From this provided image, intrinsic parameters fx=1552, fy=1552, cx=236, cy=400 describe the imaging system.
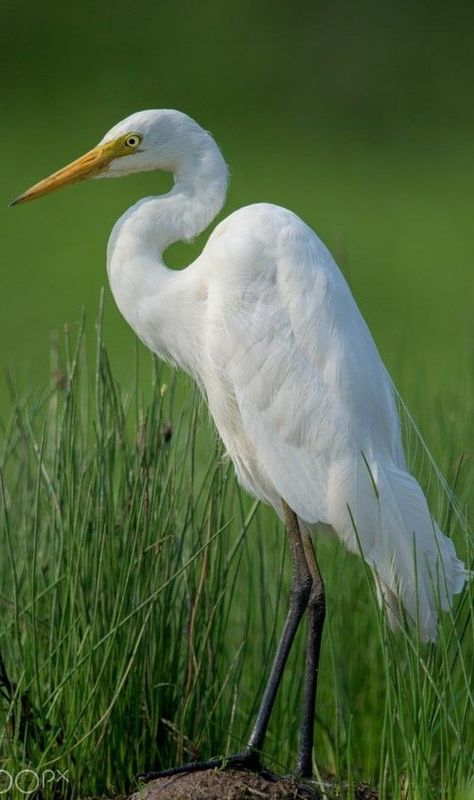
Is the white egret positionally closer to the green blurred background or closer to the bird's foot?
the bird's foot

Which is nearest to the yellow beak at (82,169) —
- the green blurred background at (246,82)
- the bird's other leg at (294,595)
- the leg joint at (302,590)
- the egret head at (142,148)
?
the egret head at (142,148)

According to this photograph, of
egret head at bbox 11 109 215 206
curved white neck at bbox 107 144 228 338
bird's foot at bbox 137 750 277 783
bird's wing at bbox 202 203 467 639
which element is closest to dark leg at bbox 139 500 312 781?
bird's foot at bbox 137 750 277 783

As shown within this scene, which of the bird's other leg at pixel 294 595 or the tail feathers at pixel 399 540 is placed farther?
the bird's other leg at pixel 294 595

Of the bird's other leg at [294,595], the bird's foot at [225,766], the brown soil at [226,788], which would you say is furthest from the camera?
the bird's other leg at [294,595]

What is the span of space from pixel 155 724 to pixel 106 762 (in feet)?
0.36

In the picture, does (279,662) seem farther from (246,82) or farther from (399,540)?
(246,82)

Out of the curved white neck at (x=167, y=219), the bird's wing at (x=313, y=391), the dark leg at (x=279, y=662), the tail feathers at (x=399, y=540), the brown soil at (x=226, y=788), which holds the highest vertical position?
the curved white neck at (x=167, y=219)

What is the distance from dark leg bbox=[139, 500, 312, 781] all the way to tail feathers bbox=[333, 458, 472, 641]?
0.16 metres

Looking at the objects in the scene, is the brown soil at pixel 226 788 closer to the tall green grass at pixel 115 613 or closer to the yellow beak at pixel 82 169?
the tall green grass at pixel 115 613

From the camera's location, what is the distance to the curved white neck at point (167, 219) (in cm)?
280

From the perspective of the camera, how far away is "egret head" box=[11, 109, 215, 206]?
2.79 meters

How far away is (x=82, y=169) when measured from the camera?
2.82 m

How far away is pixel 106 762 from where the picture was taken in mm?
2727

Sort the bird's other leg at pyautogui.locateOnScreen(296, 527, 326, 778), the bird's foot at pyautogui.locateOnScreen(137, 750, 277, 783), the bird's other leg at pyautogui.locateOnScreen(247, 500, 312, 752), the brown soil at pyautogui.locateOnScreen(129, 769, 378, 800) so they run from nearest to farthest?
the brown soil at pyautogui.locateOnScreen(129, 769, 378, 800) < the bird's foot at pyautogui.locateOnScreen(137, 750, 277, 783) < the bird's other leg at pyautogui.locateOnScreen(296, 527, 326, 778) < the bird's other leg at pyautogui.locateOnScreen(247, 500, 312, 752)
